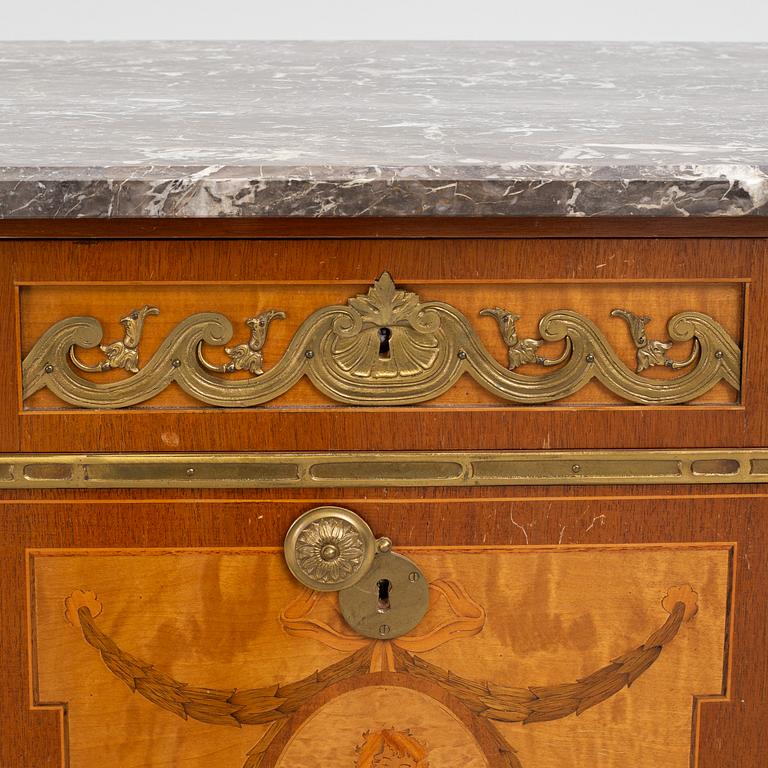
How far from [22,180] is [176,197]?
91mm

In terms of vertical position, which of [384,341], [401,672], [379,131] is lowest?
[401,672]

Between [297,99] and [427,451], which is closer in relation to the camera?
[427,451]

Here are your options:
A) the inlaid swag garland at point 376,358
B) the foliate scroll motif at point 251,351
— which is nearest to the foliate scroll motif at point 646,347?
the inlaid swag garland at point 376,358

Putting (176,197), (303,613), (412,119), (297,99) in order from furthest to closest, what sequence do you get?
(297,99)
(412,119)
(303,613)
(176,197)

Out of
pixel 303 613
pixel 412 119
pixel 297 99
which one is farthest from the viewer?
pixel 297 99

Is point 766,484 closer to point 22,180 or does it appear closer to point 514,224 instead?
point 514,224

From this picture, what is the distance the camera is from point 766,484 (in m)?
0.68

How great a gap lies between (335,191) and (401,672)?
0.34m

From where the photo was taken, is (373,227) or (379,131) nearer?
(373,227)

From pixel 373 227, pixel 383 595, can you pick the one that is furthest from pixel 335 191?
pixel 383 595

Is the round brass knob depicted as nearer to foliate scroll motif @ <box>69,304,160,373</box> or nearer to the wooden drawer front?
the wooden drawer front

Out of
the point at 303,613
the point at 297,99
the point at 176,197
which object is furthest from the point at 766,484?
the point at 297,99

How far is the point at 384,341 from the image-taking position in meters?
0.66

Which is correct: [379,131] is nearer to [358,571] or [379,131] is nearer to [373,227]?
[373,227]
